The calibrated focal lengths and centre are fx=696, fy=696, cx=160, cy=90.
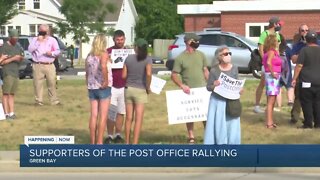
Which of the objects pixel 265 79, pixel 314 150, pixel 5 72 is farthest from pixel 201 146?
pixel 5 72

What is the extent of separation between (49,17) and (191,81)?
55866 millimetres

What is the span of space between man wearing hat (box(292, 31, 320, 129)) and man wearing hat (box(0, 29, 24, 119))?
562 cm

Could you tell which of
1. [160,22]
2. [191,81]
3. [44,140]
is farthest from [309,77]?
[160,22]

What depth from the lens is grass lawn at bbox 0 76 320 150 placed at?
12.3 meters

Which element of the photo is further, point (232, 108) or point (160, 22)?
point (160, 22)

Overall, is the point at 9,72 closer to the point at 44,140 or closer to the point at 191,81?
the point at 44,140

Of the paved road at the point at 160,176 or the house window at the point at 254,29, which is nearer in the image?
the paved road at the point at 160,176

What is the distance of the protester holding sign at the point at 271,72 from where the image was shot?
42.0 ft

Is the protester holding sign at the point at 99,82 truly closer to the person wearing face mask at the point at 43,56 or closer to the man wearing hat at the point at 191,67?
the man wearing hat at the point at 191,67

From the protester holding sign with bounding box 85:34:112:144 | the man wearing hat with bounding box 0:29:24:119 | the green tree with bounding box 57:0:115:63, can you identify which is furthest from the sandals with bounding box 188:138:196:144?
the green tree with bounding box 57:0:115:63

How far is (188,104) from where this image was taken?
1177 centimetres

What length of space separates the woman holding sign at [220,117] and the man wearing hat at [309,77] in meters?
2.20

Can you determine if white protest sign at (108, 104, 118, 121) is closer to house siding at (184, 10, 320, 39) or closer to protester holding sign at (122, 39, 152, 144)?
protester holding sign at (122, 39, 152, 144)

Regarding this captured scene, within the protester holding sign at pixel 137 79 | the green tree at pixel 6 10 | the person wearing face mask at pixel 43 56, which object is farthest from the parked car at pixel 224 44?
the green tree at pixel 6 10
